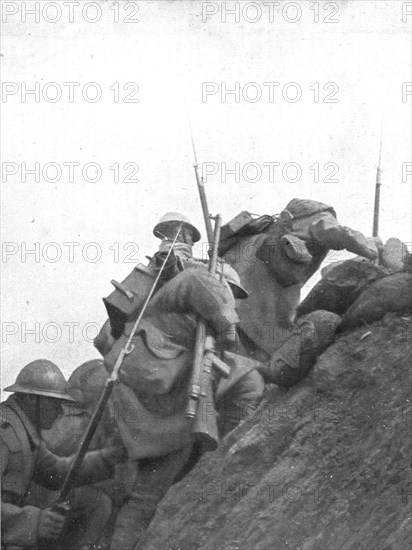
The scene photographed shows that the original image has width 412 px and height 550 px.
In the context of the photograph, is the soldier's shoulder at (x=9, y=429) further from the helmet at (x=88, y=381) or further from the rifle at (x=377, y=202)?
the rifle at (x=377, y=202)

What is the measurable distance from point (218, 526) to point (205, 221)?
2.62m

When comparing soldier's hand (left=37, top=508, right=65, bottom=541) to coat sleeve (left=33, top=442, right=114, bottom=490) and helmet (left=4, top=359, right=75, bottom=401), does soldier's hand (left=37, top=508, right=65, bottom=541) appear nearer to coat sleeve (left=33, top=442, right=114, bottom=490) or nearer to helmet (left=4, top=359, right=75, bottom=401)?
coat sleeve (left=33, top=442, right=114, bottom=490)

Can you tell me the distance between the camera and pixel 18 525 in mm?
10227

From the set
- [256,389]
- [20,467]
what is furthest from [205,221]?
[20,467]

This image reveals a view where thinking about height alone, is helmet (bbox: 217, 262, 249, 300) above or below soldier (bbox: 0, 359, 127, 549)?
above

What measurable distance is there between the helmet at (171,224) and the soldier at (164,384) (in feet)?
2.16

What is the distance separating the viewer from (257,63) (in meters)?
11.4

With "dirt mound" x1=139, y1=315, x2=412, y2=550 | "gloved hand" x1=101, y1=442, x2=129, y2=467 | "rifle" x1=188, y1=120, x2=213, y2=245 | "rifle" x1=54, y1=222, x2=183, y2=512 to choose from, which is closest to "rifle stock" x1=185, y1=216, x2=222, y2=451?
"dirt mound" x1=139, y1=315, x2=412, y2=550

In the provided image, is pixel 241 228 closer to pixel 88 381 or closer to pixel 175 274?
pixel 175 274

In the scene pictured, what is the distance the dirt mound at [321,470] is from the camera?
923 cm

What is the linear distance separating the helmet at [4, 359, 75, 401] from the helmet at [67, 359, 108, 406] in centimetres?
7

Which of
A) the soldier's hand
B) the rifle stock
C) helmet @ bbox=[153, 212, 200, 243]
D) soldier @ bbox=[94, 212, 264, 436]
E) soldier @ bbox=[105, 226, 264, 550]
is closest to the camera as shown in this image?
the rifle stock

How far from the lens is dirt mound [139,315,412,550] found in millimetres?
9227

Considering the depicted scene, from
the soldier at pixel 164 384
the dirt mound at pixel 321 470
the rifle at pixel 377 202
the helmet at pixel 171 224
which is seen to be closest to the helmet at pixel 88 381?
the soldier at pixel 164 384
